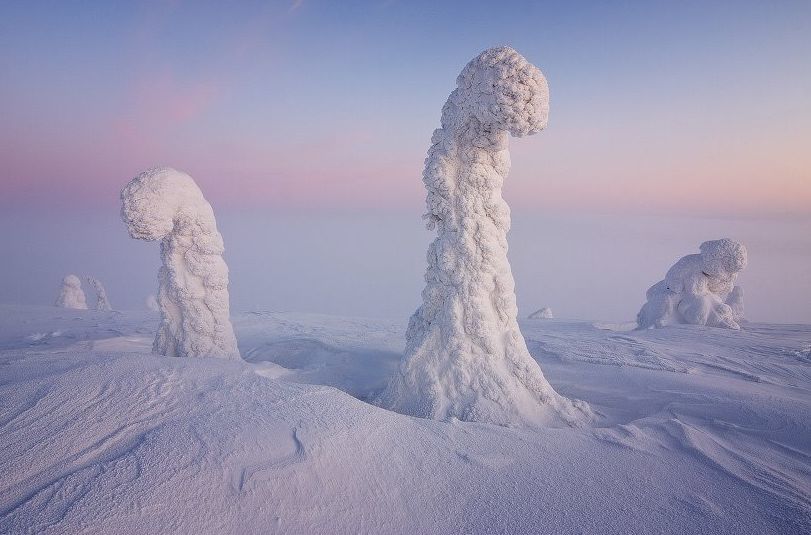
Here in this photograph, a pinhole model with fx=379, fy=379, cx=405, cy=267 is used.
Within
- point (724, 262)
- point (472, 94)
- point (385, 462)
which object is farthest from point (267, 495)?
point (724, 262)

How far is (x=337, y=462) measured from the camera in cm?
232

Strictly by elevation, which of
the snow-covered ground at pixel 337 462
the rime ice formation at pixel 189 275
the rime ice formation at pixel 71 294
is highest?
the rime ice formation at pixel 189 275

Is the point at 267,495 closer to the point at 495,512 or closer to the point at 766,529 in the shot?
the point at 495,512

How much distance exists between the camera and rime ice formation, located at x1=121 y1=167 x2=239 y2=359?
497 cm

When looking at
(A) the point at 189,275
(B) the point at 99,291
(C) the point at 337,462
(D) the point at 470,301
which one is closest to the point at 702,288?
(D) the point at 470,301

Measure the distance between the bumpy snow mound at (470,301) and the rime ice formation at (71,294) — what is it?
53.4 ft

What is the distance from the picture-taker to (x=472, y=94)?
372cm

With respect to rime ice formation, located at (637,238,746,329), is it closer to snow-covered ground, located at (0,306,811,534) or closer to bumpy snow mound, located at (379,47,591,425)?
snow-covered ground, located at (0,306,811,534)

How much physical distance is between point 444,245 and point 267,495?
289cm

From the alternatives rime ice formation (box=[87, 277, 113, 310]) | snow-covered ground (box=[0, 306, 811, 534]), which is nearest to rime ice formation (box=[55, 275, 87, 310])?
rime ice formation (box=[87, 277, 113, 310])

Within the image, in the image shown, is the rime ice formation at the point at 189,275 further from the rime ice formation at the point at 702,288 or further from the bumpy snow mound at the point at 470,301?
the rime ice formation at the point at 702,288

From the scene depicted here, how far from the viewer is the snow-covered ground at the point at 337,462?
1872 millimetres

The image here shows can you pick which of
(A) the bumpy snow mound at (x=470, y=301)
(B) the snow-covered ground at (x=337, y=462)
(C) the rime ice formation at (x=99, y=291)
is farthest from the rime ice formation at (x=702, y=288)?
(C) the rime ice formation at (x=99, y=291)

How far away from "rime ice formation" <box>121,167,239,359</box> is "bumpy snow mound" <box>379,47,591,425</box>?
2790 mm
